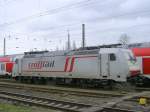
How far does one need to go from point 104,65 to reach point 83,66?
7.26 feet

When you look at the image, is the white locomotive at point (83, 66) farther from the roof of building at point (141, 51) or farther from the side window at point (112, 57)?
the roof of building at point (141, 51)

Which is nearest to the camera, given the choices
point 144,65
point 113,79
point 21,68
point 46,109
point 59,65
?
point 46,109

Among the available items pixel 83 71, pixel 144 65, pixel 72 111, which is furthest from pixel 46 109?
pixel 144 65

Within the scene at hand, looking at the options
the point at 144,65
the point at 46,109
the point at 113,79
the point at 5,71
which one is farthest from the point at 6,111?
the point at 5,71

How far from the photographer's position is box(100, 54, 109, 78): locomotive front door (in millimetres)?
21706

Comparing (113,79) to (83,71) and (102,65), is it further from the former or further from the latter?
(83,71)

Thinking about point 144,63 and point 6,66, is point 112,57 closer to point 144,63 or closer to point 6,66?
point 144,63

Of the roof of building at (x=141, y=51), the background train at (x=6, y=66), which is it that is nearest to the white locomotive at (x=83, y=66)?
the roof of building at (x=141, y=51)

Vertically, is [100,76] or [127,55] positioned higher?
[127,55]

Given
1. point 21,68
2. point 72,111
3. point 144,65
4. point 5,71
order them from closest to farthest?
point 72,111, point 144,65, point 21,68, point 5,71

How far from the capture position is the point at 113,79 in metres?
21.3

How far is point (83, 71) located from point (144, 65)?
4.85 metres

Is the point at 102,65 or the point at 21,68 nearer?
the point at 102,65

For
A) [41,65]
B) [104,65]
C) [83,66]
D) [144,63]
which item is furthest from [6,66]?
[144,63]
